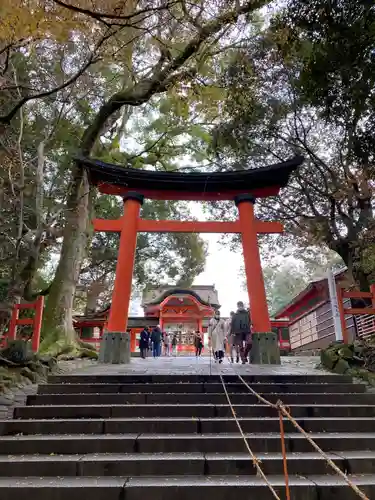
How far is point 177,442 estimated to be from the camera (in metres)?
4.04

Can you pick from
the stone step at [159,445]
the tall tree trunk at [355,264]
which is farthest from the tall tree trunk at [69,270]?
the tall tree trunk at [355,264]

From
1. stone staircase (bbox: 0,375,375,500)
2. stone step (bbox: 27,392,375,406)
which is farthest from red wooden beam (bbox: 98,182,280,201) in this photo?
stone step (bbox: 27,392,375,406)

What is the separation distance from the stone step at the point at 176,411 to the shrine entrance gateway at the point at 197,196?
4.22 meters

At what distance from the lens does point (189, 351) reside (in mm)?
23062

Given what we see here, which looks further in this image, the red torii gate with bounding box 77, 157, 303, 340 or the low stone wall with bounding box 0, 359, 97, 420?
the red torii gate with bounding box 77, 157, 303, 340

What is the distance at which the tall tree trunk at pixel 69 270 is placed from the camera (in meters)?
9.23

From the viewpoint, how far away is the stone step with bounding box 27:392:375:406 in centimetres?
523

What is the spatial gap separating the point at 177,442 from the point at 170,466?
0.47m

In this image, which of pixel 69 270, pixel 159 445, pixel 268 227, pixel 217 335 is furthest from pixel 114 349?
pixel 268 227

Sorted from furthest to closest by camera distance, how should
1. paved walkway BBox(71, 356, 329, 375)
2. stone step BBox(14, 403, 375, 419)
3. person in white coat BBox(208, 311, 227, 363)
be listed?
person in white coat BBox(208, 311, 227, 363)
paved walkway BBox(71, 356, 329, 375)
stone step BBox(14, 403, 375, 419)

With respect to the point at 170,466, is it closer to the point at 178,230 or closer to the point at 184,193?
the point at 178,230

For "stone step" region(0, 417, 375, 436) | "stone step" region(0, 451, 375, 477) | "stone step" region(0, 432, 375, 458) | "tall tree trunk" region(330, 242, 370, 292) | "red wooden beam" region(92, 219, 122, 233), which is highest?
"red wooden beam" region(92, 219, 122, 233)

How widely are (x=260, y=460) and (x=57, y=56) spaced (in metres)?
9.27

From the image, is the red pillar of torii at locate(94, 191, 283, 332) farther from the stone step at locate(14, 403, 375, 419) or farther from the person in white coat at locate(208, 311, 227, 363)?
the stone step at locate(14, 403, 375, 419)
